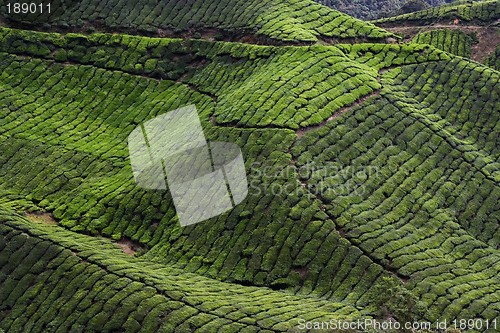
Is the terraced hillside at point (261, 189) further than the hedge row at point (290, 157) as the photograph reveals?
No

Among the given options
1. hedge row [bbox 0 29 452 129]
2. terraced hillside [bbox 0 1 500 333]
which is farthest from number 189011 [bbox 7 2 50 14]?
terraced hillside [bbox 0 1 500 333]

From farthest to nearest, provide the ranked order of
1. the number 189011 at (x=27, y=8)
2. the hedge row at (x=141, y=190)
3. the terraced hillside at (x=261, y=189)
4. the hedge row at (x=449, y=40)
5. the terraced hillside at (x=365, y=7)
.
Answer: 1. the terraced hillside at (x=365, y=7)
2. the hedge row at (x=449, y=40)
3. the number 189011 at (x=27, y=8)
4. the hedge row at (x=141, y=190)
5. the terraced hillside at (x=261, y=189)

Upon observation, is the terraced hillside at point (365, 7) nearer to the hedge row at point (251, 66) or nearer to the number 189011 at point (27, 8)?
the hedge row at point (251, 66)

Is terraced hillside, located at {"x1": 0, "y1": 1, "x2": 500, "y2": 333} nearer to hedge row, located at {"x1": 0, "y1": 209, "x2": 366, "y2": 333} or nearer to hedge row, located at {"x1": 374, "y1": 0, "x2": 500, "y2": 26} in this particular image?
hedge row, located at {"x1": 0, "y1": 209, "x2": 366, "y2": 333}

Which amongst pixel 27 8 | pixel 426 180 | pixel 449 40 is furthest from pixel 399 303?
pixel 27 8

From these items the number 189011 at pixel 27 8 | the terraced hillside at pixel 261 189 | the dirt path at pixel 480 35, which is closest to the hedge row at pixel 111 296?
the terraced hillside at pixel 261 189

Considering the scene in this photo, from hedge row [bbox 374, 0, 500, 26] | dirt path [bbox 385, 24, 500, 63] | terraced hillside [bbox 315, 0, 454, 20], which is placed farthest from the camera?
terraced hillside [bbox 315, 0, 454, 20]

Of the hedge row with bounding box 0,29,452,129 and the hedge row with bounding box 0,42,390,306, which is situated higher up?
the hedge row with bounding box 0,29,452,129
